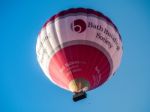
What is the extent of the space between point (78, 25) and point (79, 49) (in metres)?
0.84

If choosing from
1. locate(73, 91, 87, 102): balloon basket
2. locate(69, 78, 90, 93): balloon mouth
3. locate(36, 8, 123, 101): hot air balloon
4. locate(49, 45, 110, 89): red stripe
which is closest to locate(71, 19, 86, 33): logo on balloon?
locate(36, 8, 123, 101): hot air balloon

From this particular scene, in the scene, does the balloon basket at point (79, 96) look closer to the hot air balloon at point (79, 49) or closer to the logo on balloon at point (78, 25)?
the hot air balloon at point (79, 49)

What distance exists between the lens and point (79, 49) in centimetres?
1705

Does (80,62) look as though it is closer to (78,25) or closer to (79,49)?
(79,49)

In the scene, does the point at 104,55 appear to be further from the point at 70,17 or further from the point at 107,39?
the point at 70,17

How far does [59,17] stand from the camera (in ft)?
57.4

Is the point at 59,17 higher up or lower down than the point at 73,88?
higher up

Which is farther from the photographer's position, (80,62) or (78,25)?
(78,25)

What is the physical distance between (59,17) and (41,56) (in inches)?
62.9

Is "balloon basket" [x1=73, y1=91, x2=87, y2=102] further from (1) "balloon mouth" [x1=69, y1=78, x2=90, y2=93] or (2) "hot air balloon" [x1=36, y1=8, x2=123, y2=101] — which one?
(1) "balloon mouth" [x1=69, y1=78, x2=90, y2=93]

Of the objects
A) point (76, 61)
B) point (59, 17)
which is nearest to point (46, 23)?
point (59, 17)

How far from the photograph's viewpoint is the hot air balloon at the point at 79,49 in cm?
1706

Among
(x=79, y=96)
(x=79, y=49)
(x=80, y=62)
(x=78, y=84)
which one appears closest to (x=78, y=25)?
(x=79, y=49)

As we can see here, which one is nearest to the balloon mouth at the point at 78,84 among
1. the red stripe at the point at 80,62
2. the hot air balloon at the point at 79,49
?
the hot air balloon at the point at 79,49
